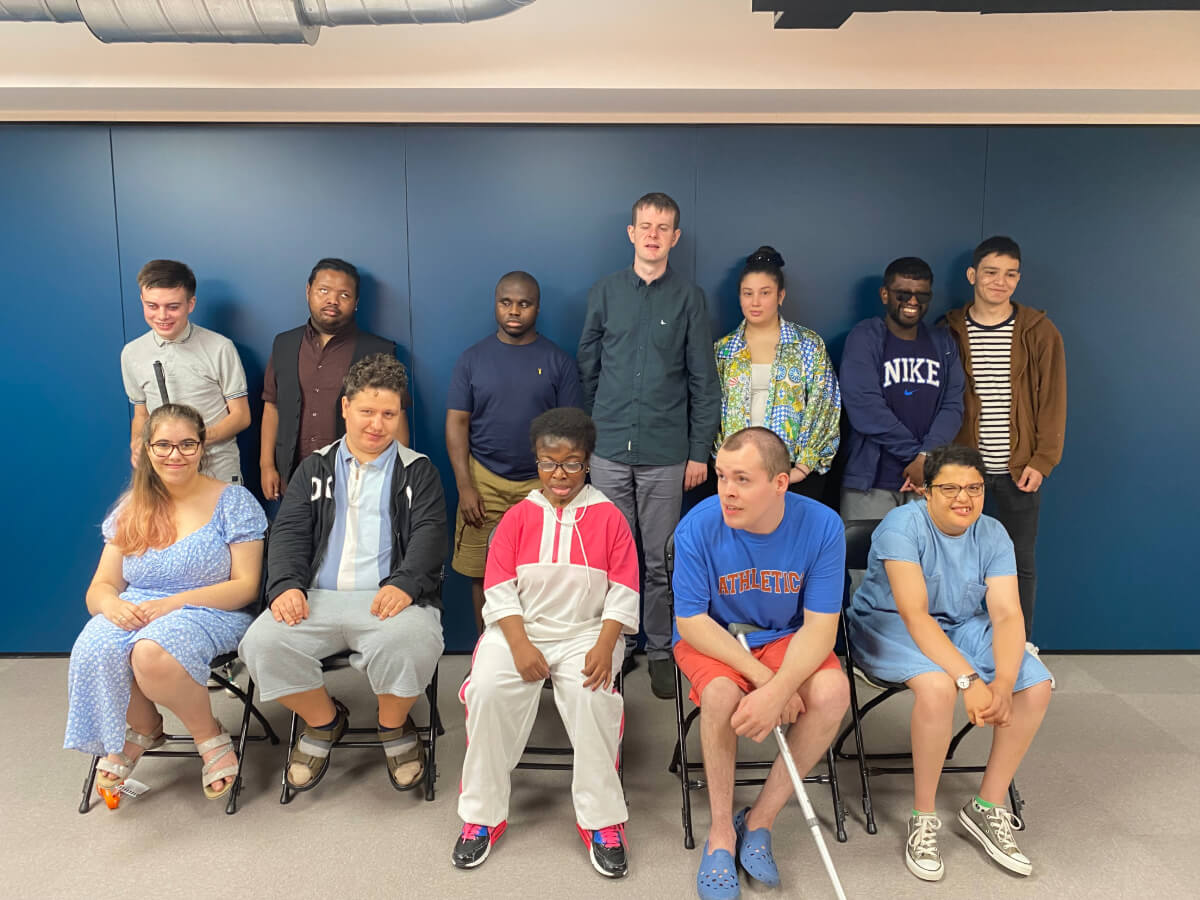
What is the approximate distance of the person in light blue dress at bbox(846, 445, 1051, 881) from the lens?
2.30m

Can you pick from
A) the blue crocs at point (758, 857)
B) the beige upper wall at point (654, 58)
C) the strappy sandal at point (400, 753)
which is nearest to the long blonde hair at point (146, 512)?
the strappy sandal at point (400, 753)

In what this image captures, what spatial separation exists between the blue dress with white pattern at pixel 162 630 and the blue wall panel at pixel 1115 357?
3.47 m

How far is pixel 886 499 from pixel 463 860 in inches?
87.5

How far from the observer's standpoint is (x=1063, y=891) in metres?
2.19

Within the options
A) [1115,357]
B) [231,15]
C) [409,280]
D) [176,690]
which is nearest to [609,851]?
[176,690]

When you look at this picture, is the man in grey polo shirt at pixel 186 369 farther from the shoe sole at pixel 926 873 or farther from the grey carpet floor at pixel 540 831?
the shoe sole at pixel 926 873

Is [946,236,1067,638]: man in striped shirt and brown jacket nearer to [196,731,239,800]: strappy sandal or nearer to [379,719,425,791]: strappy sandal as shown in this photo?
[379,719,425,791]: strappy sandal

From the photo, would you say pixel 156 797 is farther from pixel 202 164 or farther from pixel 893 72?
pixel 893 72

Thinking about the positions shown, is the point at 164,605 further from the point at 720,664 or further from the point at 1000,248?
the point at 1000,248

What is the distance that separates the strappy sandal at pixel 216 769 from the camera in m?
2.54

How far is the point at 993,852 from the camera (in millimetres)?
2299

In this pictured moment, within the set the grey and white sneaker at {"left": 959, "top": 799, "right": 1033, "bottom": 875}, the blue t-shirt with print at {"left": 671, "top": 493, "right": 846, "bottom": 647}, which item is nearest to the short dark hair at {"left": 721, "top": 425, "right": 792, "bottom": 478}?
the blue t-shirt with print at {"left": 671, "top": 493, "right": 846, "bottom": 647}

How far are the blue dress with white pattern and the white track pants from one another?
89 cm

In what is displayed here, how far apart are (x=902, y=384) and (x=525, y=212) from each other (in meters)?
1.83
